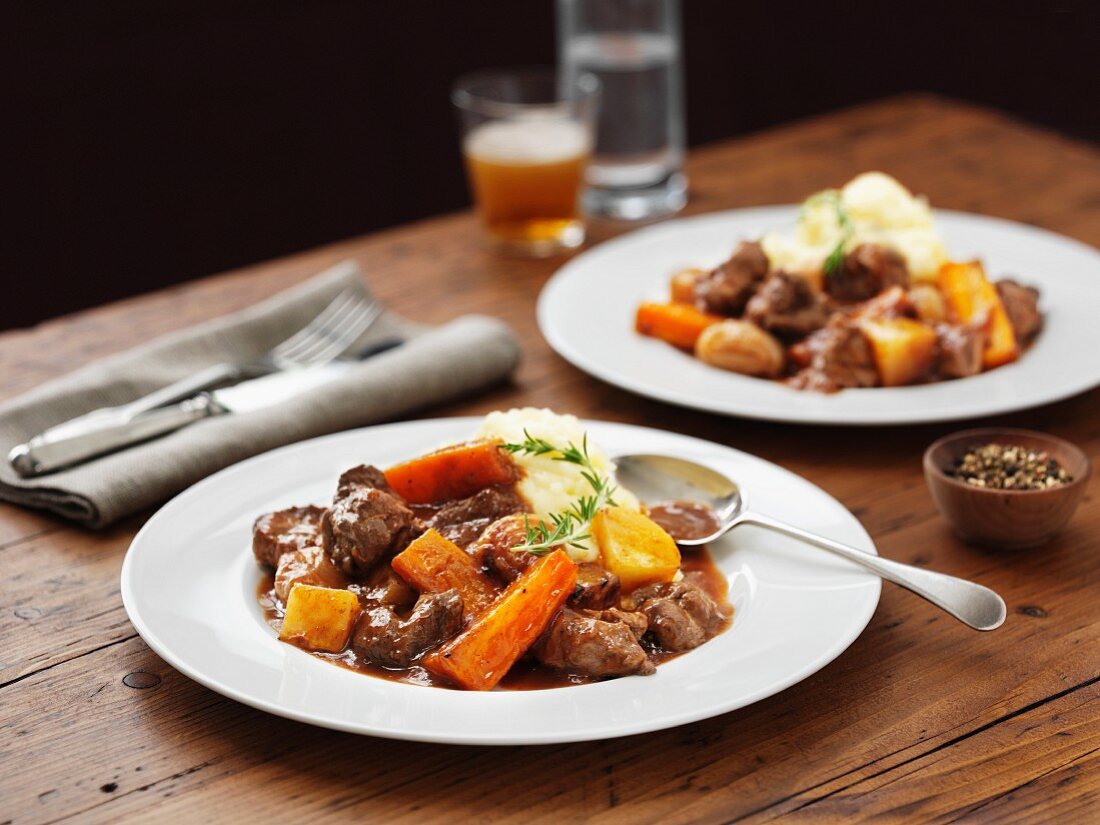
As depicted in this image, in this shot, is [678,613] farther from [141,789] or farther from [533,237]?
[533,237]

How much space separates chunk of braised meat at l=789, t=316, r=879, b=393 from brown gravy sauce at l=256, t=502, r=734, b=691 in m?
0.74

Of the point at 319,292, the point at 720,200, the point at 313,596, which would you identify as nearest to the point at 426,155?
the point at 720,200

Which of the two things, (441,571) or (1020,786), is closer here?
(1020,786)

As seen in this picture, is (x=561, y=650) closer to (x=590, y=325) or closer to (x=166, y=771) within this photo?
(x=166, y=771)

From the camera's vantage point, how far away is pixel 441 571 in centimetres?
224

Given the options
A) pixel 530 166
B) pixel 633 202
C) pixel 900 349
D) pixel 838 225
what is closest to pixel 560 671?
pixel 900 349

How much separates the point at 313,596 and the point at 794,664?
76 centimetres

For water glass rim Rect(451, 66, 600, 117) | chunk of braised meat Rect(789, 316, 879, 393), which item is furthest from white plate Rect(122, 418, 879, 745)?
water glass rim Rect(451, 66, 600, 117)

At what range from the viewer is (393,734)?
185cm

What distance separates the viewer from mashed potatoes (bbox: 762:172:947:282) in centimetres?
359

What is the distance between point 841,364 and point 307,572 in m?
1.49

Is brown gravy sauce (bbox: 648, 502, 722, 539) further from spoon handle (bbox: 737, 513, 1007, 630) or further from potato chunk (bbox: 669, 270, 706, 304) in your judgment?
potato chunk (bbox: 669, 270, 706, 304)

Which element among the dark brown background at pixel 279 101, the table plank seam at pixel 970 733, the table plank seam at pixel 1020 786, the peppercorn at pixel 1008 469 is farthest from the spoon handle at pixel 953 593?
the dark brown background at pixel 279 101

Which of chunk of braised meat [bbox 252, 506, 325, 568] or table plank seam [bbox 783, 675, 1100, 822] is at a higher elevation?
chunk of braised meat [bbox 252, 506, 325, 568]
